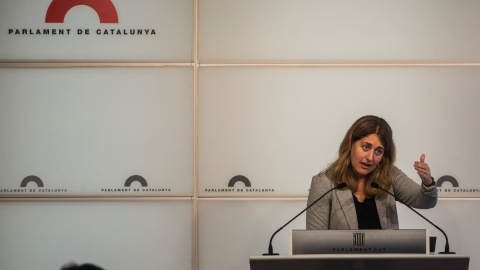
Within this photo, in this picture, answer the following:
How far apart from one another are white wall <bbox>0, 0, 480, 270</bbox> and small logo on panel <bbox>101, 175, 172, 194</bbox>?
14mm

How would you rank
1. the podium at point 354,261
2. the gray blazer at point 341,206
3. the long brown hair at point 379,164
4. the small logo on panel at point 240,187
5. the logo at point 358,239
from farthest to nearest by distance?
1. the small logo on panel at point 240,187
2. the long brown hair at point 379,164
3. the gray blazer at point 341,206
4. the logo at point 358,239
5. the podium at point 354,261

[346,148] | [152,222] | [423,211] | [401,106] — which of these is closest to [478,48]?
[401,106]

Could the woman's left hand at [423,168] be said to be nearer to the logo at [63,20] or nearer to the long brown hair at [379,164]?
the long brown hair at [379,164]

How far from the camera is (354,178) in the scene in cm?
351

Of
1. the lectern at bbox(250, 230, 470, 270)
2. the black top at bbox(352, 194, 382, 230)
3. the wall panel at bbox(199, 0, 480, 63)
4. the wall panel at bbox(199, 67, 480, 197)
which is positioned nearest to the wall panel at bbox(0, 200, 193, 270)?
the wall panel at bbox(199, 67, 480, 197)

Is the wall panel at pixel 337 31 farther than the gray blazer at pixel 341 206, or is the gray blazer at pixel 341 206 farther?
the wall panel at pixel 337 31

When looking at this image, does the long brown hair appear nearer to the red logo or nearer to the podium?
the podium

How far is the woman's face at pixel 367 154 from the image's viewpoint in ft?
11.3

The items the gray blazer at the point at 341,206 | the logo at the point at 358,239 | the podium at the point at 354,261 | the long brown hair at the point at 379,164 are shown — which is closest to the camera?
the podium at the point at 354,261

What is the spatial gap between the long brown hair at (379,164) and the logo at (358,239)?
68cm

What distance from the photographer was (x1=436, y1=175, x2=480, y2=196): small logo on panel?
181 inches

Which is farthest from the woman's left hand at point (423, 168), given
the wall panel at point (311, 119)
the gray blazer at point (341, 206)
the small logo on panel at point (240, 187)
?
the small logo on panel at point (240, 187)

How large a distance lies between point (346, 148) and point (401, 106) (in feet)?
4.20

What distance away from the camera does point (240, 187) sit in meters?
4.61
